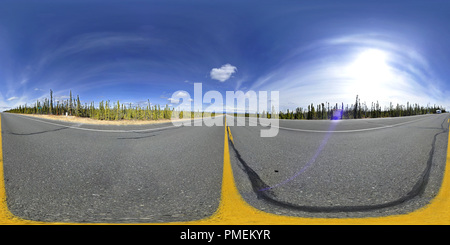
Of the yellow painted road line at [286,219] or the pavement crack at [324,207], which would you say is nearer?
the yellow painted road line at [286,219]

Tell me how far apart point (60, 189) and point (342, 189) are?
343cm

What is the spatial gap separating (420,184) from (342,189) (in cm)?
110

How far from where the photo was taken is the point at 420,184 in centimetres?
222

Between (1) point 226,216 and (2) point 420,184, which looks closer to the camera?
(1) point 226,216

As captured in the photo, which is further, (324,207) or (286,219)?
(324,207)

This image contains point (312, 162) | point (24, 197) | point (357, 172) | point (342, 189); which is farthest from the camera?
point (312, 162)

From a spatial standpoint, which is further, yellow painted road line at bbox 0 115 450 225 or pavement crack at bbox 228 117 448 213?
pavement crack at bbox 228 117 448 213
